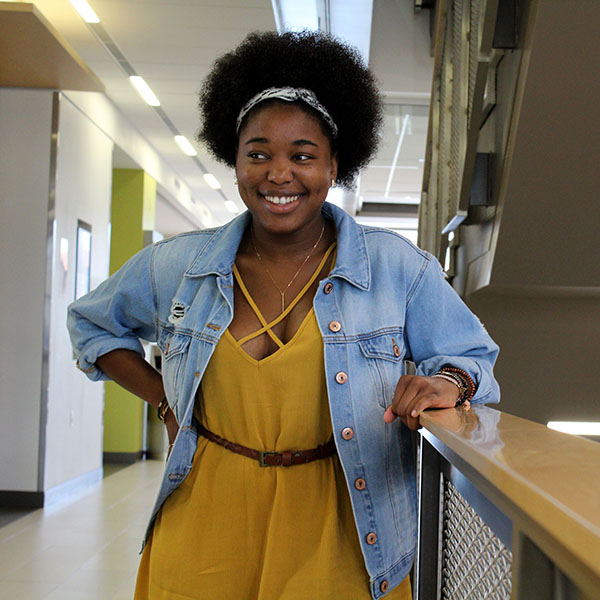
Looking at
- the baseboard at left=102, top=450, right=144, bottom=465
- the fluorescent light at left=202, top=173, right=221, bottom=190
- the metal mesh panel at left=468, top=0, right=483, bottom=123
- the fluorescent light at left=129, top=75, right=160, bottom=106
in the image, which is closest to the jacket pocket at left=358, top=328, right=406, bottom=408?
the metal mesh panel at left=468, top=0, right=483, bottom=123

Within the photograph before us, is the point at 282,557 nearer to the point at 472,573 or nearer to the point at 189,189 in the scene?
the point at 472,573

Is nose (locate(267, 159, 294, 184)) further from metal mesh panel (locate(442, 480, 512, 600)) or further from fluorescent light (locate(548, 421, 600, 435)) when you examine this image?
fluorescent light (locate(548, 421, 600, 435))

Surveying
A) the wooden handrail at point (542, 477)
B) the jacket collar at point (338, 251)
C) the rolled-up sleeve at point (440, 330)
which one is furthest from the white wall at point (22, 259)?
the wooden handrail at point (542, 477)

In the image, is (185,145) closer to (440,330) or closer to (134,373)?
(134,373)

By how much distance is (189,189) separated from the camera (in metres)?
12.5

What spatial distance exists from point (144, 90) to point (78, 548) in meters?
4.40

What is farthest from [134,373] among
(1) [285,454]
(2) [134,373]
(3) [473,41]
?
(3) [473,41]

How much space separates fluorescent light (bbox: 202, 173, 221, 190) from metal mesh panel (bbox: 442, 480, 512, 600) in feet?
33.5

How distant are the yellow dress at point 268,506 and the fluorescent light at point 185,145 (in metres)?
7.97

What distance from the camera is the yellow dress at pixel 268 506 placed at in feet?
4.71

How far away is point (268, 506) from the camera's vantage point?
1.46 meters

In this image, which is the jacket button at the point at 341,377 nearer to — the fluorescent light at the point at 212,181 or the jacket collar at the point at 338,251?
the jacket collar at the point at 338,251

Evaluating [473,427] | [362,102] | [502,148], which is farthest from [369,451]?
[502,148]

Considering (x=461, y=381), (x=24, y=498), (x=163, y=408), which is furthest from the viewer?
(x=24, y=498)
